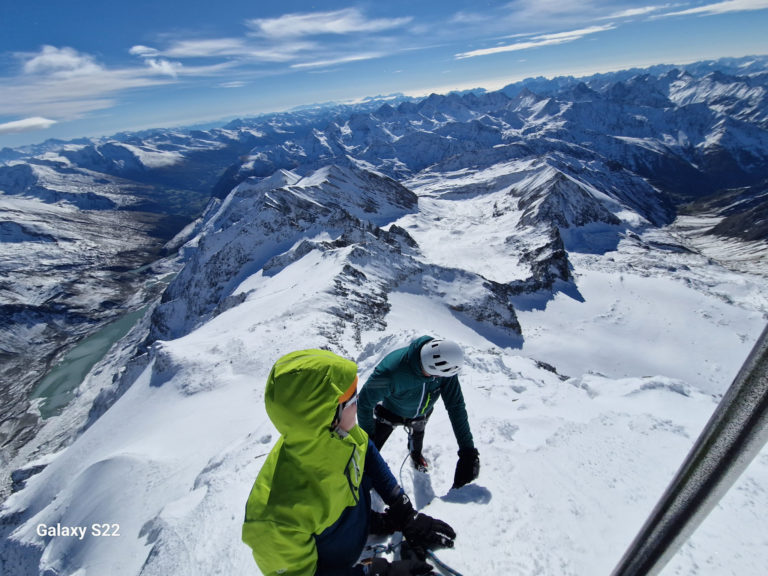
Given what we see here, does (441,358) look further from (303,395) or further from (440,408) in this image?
(440,408)

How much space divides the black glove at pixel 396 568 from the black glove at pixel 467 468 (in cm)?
236

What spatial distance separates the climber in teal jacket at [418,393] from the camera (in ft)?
19.3

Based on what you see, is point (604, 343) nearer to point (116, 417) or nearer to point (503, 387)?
point (503, 387)

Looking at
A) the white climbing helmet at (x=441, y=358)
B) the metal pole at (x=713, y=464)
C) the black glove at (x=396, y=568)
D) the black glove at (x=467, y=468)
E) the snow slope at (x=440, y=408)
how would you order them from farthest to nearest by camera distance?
the black glove at (x=467, y=468), the snow slope at (x=440, y=408), the white climbing helmet at (x=441, y=358), the black glove at (x=396, y=568), the metal pole at (x=713, y=464)

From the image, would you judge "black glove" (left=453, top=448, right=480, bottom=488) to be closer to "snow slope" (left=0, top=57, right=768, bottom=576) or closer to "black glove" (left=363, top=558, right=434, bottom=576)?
"snow slope" (left=0, top=57, right=768, bottom=576)

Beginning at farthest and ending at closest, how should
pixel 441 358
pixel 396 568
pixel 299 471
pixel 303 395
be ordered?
1. pixel 441 358
2. pixel 396 568
3. pixel 299 471
4. pixel 303 395

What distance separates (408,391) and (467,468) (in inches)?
71.3

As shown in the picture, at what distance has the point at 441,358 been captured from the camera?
A: 584 cm

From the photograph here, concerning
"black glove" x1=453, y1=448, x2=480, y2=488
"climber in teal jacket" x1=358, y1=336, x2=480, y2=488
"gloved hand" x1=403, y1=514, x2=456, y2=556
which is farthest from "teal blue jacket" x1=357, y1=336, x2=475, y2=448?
"gloved hand" x1=403, y1=514, x2=456, y2=556

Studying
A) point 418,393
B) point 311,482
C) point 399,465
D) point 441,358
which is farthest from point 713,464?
point 399,465

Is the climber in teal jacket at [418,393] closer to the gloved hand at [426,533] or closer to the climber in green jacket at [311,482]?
the gloved hand at [426,533]

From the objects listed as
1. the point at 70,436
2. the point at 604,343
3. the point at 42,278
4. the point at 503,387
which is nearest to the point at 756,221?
the point at 604,343

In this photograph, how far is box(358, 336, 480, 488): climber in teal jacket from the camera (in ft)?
19.3

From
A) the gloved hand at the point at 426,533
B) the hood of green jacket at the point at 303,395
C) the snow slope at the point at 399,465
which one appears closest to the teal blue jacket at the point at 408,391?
the snow slope at the point at 399,465
